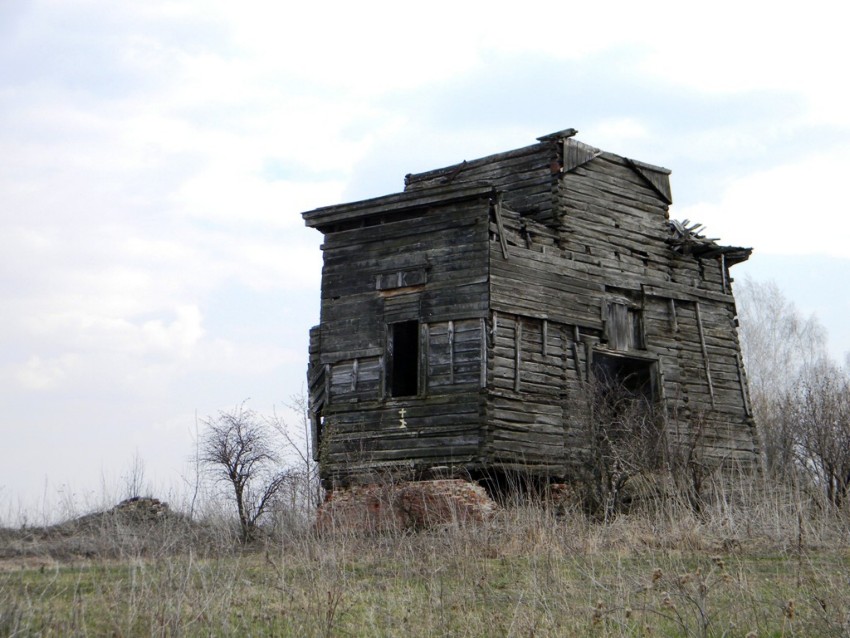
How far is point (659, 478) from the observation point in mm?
15633

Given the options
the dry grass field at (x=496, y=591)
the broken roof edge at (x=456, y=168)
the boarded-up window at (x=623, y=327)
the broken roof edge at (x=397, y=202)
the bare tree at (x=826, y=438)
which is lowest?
the dry grass field at (x=496, y=591)

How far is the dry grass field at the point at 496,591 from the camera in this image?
6.45 metres

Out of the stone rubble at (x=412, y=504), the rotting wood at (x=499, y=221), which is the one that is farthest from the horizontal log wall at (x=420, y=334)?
the stone rubble at (x=412, y=504)

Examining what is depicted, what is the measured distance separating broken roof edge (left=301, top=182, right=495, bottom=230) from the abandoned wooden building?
3 cm

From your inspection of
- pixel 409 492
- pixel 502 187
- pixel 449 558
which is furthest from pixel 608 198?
pixel 449 558

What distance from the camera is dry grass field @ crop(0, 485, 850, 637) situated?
6.45 meters

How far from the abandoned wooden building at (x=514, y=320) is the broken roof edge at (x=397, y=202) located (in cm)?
3

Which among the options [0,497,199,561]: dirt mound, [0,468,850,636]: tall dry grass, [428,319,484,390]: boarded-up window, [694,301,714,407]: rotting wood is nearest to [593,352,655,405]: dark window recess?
[694,301,714,407]: rotting wood

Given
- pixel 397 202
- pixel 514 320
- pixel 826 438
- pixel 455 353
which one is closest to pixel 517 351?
pixel 514 320

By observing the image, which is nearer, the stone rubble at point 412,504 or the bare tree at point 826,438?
the stone rubble at point 412,504

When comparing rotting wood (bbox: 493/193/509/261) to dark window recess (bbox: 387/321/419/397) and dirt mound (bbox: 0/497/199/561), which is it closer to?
dark window recess (bbox: 387/321/419/397)

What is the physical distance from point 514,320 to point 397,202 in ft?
10.7

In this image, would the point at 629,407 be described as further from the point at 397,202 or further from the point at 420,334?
the point at 397,202

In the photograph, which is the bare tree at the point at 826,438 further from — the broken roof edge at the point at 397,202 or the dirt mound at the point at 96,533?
the dirt mound at the point at 96,533
